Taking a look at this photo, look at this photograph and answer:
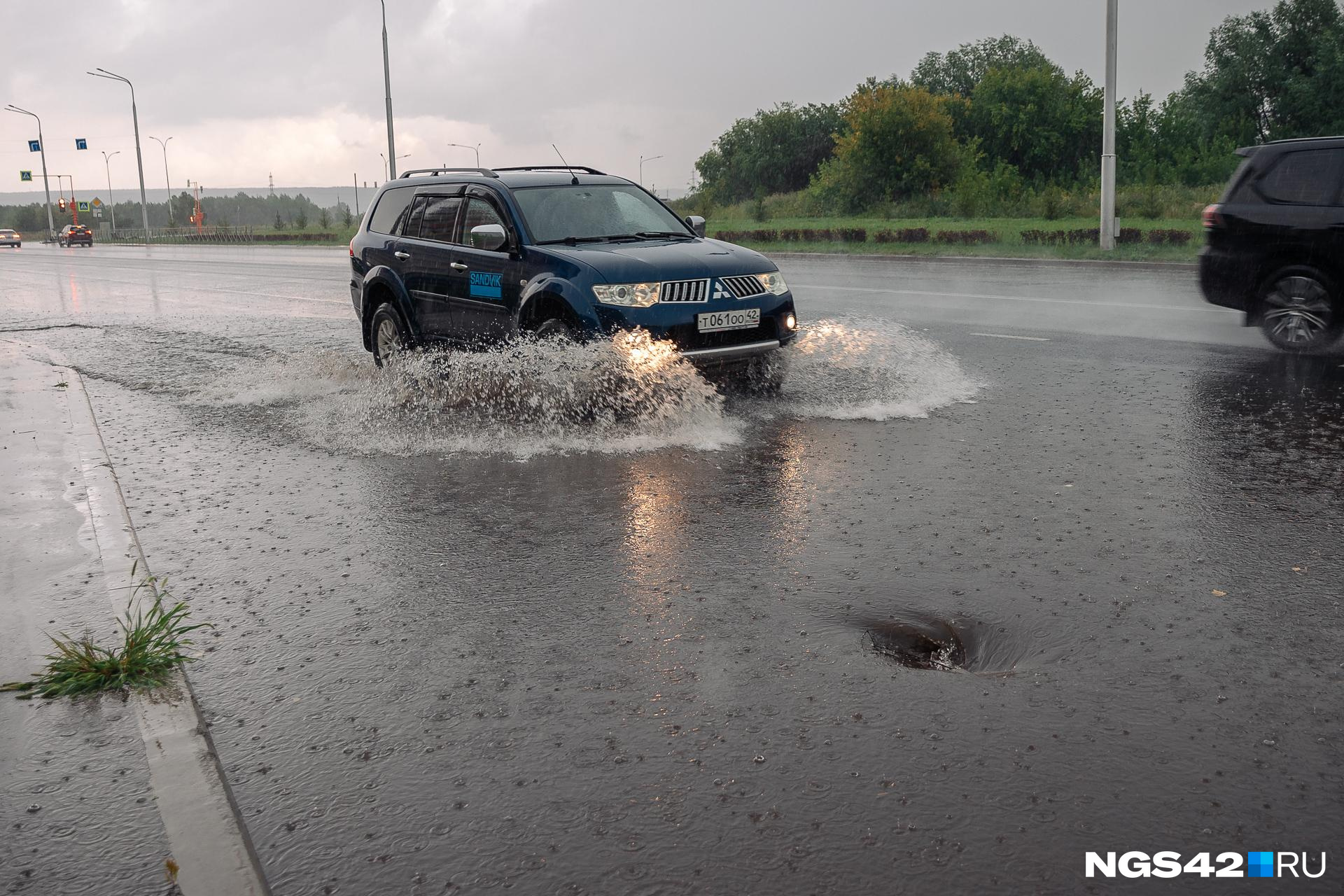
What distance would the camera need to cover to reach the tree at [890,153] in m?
51.2

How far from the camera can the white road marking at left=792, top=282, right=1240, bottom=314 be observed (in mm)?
14141

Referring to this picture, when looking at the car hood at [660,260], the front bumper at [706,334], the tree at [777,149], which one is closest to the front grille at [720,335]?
the front bumper at [706,334]

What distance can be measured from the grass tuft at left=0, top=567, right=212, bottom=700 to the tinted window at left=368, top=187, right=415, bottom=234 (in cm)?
666

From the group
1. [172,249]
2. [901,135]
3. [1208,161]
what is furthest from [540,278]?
[172,249]

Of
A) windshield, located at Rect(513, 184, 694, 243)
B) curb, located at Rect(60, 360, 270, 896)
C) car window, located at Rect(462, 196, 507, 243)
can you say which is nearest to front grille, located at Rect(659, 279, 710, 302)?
windshield, located at Rect(513, 184, 694, 243)

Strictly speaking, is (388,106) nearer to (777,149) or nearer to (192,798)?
(192,798)

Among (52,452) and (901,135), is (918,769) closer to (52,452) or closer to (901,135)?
(52,452)

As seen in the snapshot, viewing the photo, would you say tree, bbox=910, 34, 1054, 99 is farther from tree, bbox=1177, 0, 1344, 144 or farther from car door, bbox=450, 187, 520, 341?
car door, bbox=450, 187, 520, 341

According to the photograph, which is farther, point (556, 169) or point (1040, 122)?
point (1040, 122)

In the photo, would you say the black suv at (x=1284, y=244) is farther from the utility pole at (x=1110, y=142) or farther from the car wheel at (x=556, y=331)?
the utility pole at (x=1110, y=142)

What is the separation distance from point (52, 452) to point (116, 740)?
15.5 feet

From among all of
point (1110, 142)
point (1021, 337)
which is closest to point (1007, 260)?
point (1110, 142)

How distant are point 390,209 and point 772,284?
156 inches

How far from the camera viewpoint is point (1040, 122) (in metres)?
84.2
